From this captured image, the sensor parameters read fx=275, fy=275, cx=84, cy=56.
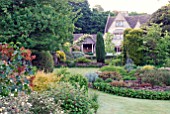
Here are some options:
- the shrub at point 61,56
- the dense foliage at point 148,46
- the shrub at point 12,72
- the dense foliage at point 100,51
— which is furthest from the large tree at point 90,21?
the shrub at point 12,72

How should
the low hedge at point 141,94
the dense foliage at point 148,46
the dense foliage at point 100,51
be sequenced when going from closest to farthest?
the low hedge at point 141,94
the dense foliage at point 148,46
the dense foliage at point 100,51

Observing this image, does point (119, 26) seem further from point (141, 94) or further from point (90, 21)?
point (141, 94)

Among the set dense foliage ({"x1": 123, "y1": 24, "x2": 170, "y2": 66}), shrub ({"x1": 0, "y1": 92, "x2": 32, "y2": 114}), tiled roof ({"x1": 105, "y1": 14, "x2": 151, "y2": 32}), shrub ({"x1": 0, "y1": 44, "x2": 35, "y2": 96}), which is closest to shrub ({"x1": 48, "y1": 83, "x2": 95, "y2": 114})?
shrub ({"x1": 0, "y1": 44, "x2": 35, "y2": 96})

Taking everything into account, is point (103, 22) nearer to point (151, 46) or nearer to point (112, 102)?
point (151, 46)

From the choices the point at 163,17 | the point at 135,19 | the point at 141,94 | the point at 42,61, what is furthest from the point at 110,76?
the point at 135,19

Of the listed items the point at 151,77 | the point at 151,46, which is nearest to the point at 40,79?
the point at 151,77

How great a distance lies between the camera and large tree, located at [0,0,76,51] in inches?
463

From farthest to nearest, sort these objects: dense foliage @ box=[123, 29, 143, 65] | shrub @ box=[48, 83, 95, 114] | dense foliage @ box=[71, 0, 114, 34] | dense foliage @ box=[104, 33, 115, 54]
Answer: dense foliage @ box=[71, 0, 114, 34]
dense foliage @ box=[104, 33, 115, 54]
dense foliage @ box=[123, 29, 143, 65]
shrub @ box=[48, 83, 95, 114]

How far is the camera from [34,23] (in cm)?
1211

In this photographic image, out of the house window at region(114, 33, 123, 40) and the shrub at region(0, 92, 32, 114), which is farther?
the house window at region(114, 33, 123, 40)

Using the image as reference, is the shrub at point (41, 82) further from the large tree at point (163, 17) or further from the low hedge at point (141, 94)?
the large tree at point (163, 17)

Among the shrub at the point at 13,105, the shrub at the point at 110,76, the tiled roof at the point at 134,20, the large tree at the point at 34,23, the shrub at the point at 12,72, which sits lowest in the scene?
the shrub at the point at 110,76

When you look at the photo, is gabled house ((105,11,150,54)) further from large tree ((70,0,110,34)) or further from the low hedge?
the low hedge

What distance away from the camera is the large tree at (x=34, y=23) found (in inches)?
463
